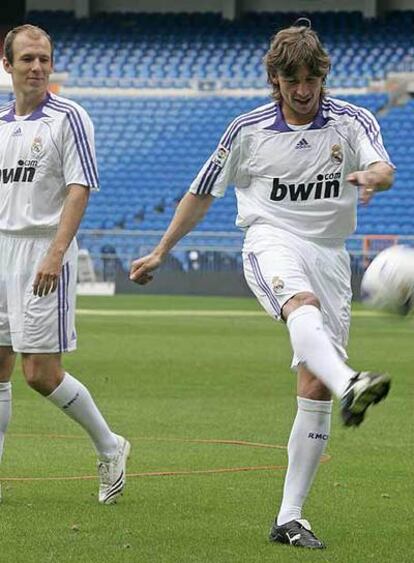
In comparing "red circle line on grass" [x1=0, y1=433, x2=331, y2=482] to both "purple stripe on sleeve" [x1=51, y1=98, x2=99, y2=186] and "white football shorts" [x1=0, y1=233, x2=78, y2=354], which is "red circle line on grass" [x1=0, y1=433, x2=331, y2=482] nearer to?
"white football shorts" [x1=0, y1=233, x2=78, y2=354]

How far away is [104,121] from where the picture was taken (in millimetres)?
41875

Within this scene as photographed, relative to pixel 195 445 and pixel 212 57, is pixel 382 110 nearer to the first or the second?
pixel 212 57

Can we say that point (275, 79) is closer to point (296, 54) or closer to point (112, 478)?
point (296, 54)

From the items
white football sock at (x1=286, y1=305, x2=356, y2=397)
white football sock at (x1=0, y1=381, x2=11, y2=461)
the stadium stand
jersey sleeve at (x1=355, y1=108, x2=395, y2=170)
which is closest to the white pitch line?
the stadium stand

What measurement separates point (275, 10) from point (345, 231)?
38.5 m

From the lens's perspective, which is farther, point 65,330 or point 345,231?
point 65,330

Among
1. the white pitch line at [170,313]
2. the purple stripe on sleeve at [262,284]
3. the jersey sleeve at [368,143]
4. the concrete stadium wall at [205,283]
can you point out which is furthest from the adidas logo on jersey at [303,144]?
the concrete stadium wall at [205,283]

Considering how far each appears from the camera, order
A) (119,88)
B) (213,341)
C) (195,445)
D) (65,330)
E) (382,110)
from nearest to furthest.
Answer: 1. (65,330)
2. (195,445)
3. (213,341)
4. (382,110)
5. (119,88)

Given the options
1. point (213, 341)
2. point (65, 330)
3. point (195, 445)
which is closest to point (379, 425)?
point (195, 445)

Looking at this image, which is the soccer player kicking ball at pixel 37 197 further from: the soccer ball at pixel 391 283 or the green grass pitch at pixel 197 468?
the soccer ball at pixel 391 283

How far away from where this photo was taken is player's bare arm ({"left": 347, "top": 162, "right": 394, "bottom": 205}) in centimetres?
586

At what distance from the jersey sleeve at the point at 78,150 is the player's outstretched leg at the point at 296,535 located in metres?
2.04

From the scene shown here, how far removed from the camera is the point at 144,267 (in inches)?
269

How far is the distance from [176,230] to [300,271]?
2.52 feet
